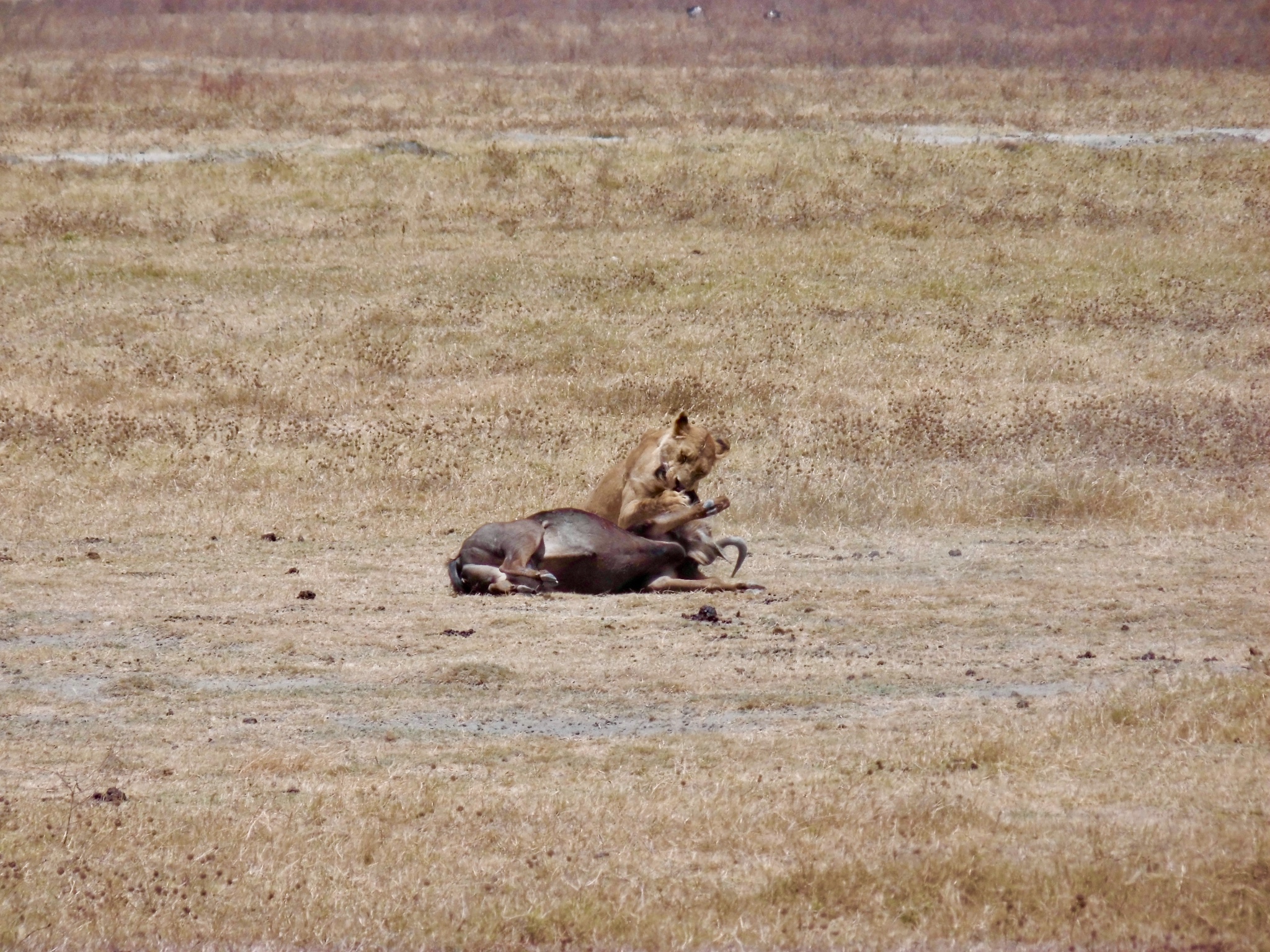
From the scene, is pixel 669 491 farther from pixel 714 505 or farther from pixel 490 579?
pixel 490 579

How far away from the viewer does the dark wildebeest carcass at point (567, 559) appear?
1266cm

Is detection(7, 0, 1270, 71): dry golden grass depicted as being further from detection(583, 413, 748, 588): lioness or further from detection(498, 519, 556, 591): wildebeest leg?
detection(498, 519, 556, 591): wildebeest leg

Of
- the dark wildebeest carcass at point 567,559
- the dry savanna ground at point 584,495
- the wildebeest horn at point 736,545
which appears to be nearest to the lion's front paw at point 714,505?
the dark wildebeest carcass at point 567,559

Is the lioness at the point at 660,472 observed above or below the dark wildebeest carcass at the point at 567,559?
above

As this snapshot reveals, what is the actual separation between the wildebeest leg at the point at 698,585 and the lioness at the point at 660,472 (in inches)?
27.2

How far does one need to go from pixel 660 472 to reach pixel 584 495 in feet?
12.7

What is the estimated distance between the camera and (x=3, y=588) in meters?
12.9

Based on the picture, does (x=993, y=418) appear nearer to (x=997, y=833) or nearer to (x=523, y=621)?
(x=523, y=621)

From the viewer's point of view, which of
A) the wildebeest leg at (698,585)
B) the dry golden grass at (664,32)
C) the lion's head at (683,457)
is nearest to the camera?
the wildebeest leg at (698,585)

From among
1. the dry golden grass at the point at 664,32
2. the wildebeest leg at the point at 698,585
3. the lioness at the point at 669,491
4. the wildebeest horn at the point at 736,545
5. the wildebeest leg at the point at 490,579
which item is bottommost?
the wildebeest leg at the point at 698,585

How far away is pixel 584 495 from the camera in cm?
1761

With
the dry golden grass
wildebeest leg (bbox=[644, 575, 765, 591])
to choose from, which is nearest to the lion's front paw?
wildebeest leg (bbox=[644, 575, 765, 591])

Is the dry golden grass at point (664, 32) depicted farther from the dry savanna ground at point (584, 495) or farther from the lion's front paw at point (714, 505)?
the lion's front paw at point (714, 505)

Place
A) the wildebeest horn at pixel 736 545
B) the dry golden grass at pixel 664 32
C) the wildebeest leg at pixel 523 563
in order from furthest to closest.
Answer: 1. the dry golden grass at pixel 664 32
2. the wildebeest horn at pixel 736 545
3. the wildebeest leg at pixel 523 563
